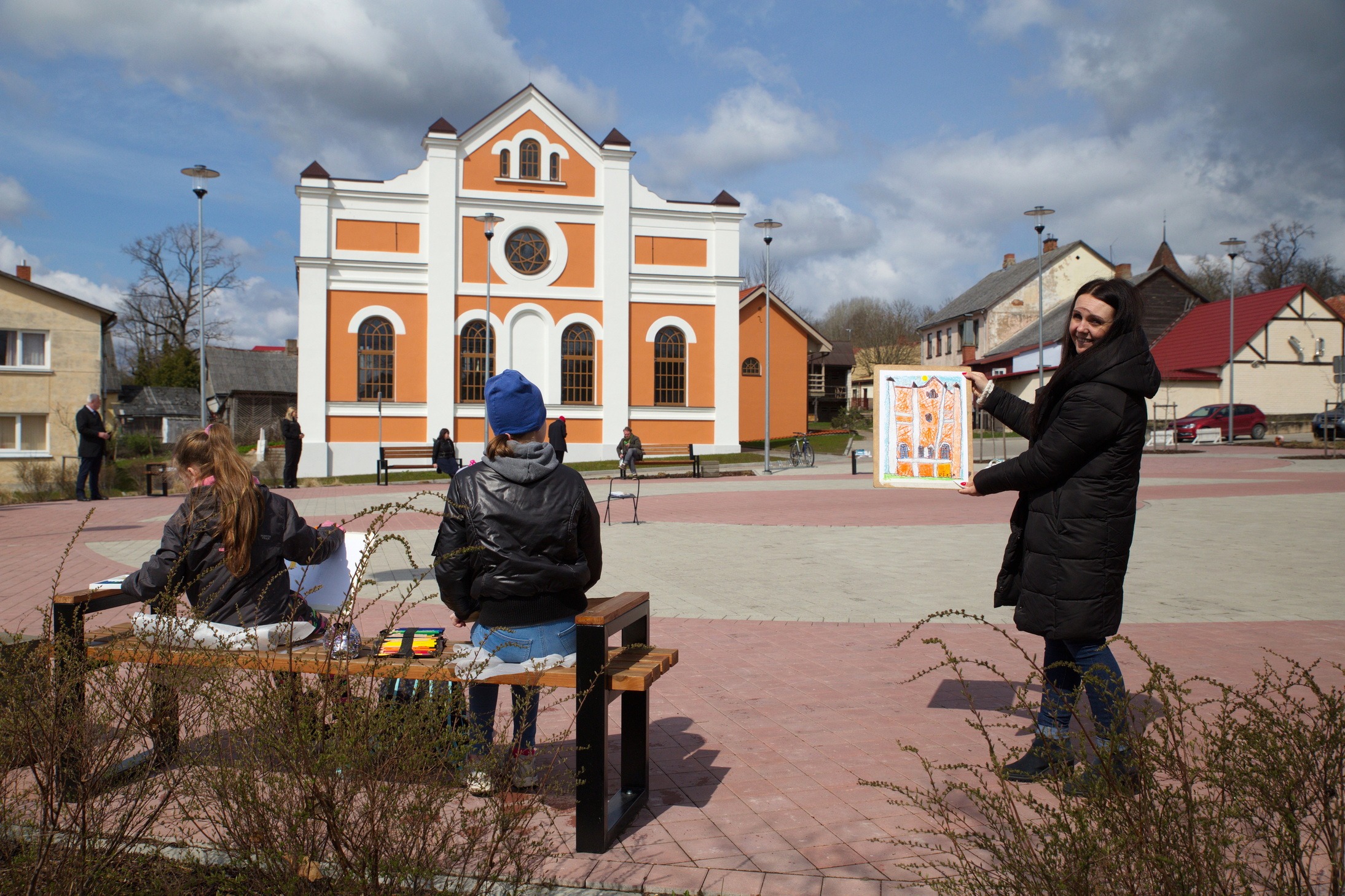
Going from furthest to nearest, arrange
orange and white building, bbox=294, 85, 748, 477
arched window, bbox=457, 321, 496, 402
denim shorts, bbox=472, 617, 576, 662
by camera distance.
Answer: arched window, bbox=457, 321, 496, 402 → orange and white building, bbox=294, 85, 748, 477 → denim shorts, bbox=472, 617, 576, 662

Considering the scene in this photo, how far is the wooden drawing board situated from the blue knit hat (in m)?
2.64

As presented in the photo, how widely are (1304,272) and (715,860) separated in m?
74.4

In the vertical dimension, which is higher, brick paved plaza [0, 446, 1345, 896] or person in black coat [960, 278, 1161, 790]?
person in black coat [960, 278, 1161, 790]

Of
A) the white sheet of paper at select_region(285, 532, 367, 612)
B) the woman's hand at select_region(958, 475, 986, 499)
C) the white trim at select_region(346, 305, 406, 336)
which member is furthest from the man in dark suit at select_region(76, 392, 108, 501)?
the woman's hand at select_region(958, 475, 986, 499)

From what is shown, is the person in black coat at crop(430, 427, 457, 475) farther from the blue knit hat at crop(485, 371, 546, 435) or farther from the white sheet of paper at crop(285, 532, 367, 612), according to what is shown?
the blue knit hat at crop(485, 371, 546, 435)

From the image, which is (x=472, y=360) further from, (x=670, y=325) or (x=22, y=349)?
(x=22, y=349)

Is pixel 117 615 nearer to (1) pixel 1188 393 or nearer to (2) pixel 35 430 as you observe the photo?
(2) pixel 35 430

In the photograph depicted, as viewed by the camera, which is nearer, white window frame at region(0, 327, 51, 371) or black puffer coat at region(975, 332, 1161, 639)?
black puffer coat at region(975, 332, 1161, 639)

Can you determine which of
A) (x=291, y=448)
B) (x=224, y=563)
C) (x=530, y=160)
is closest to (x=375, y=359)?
(x=530, y=160)

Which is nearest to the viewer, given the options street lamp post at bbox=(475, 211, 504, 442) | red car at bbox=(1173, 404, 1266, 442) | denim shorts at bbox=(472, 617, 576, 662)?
denim shorts at bbox=(472, 617, 576, 662)

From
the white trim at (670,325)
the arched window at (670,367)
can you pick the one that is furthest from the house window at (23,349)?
the arched window at (670,367)

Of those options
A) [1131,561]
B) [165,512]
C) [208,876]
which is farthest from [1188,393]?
[208,876]

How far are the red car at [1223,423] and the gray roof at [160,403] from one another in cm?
5801

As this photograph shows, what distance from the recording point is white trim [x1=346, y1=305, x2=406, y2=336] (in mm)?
32812
